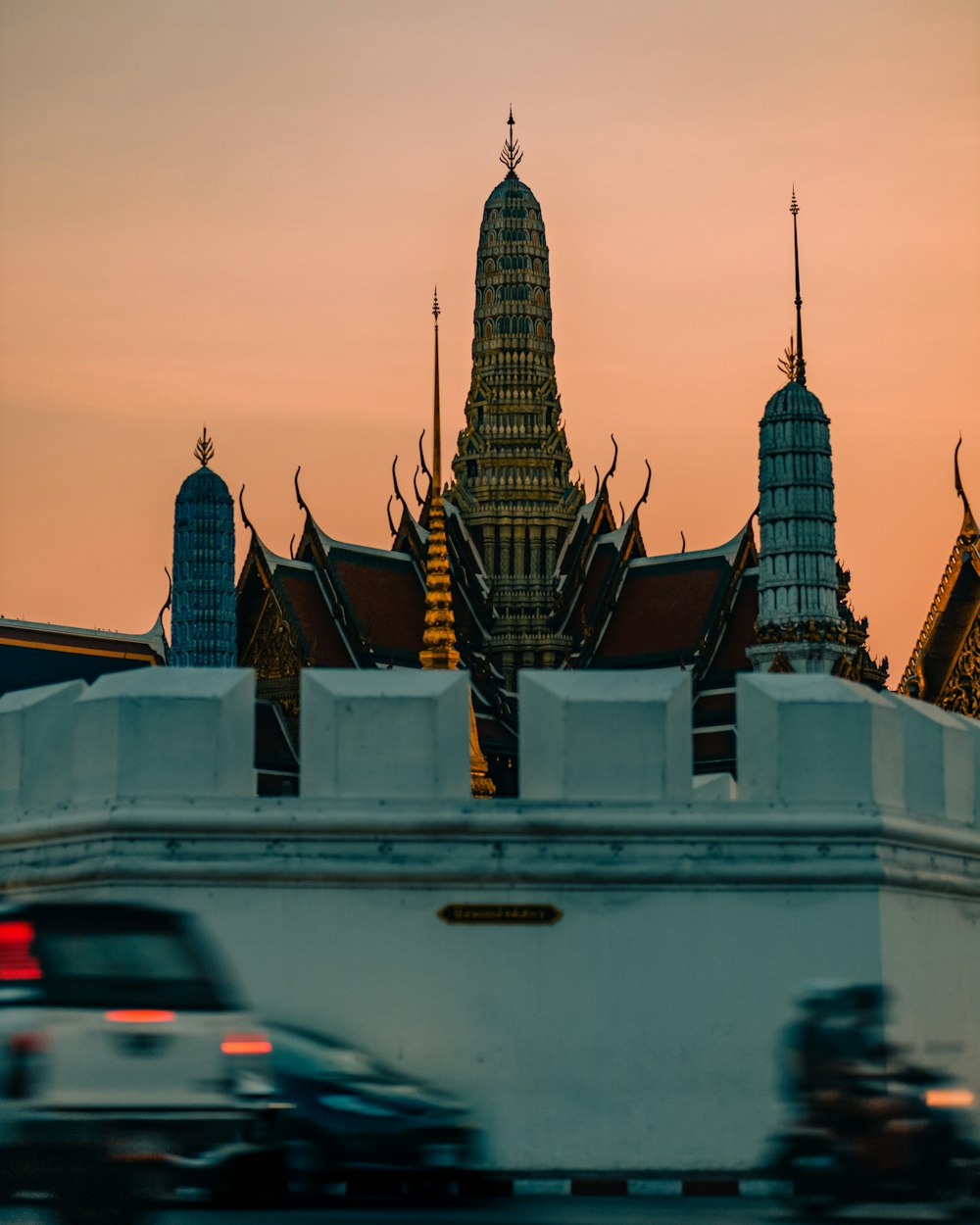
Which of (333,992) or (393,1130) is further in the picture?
(333,992)

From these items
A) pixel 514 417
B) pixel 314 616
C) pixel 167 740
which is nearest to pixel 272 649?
pixel 314 616

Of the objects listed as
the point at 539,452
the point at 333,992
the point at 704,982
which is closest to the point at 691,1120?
the point at 704,982

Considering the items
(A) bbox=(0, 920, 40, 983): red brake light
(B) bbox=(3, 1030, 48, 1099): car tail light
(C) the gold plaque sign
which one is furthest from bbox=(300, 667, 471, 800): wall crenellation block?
(B) bbox=(3, 1030, 48, 1099): car tail light

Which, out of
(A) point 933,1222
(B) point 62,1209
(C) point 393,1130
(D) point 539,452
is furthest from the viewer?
(D) point 539,452

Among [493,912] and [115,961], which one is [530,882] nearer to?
[493,912]

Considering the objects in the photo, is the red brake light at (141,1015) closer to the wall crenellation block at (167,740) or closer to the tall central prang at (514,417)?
the wall crenellation block at (167,740)

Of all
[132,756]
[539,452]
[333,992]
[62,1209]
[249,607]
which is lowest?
[62,1209]

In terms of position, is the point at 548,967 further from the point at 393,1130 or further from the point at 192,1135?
the point at 192,1135

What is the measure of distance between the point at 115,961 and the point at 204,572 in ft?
Result: 176

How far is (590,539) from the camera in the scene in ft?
225

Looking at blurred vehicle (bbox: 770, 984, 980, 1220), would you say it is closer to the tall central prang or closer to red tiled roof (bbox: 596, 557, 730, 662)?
red tiled roof (bbox: 596, 557, 730, 662)

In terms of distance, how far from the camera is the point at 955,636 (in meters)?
53.1

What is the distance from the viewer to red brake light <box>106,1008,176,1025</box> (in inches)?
422

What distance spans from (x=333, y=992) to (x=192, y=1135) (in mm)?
3159
